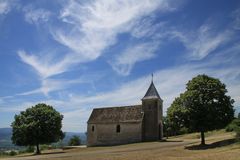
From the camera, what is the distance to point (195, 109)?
37.6m

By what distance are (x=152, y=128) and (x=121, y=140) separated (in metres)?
6.64

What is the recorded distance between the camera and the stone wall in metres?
63.2

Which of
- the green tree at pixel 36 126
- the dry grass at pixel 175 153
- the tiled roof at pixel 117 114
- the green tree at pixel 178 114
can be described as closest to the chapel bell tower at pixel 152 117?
the tiled roof at pixel 117 114

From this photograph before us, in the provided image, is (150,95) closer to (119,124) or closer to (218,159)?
(119,124)

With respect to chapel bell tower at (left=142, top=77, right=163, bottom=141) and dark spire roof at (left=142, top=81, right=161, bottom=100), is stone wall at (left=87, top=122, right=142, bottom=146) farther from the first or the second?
dark spire roof at (left=142, top=81, right=161, bottom=100)

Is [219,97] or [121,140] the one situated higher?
[219,97]

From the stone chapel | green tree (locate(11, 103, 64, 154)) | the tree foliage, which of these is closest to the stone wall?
the stone chapel

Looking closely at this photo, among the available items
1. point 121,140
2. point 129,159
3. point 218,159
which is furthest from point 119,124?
point 218,159

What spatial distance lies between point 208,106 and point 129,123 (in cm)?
2852

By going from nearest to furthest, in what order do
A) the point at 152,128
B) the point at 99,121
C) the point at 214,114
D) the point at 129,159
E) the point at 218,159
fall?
1. the point at 218,159
2. the point at 129,159
3. the point at 214,114
4. the point at 152,128
5. the point at 99,121

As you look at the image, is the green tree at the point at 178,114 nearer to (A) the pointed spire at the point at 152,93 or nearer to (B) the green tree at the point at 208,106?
(B) the green tree at the point at 208,106

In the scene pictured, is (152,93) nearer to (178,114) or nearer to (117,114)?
(117,114)

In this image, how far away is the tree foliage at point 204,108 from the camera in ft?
122

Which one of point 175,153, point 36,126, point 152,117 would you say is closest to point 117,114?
point 152,117
